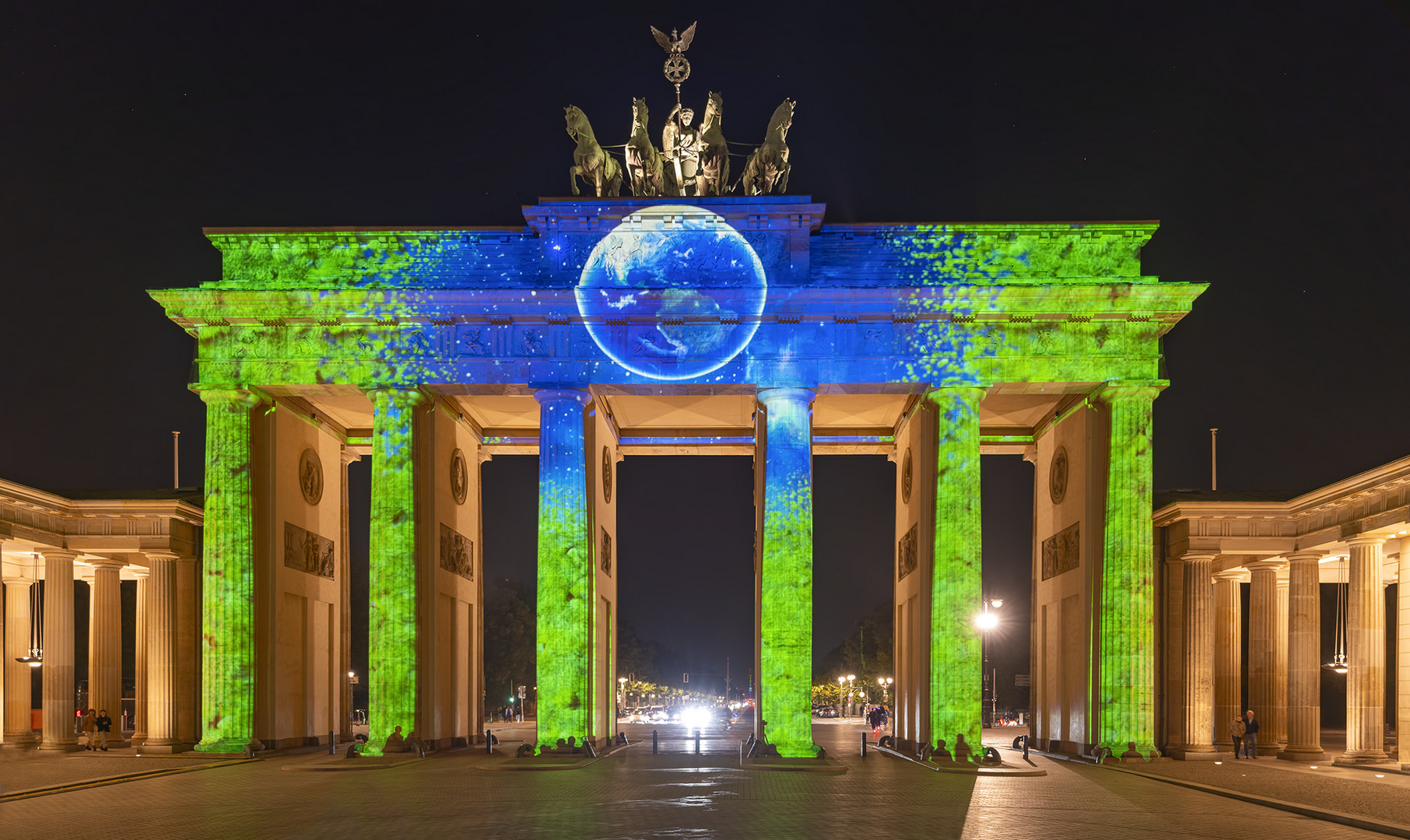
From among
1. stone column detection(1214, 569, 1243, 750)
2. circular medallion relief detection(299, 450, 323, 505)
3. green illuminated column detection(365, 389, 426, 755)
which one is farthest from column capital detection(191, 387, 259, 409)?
stone column detection(1214, 569, 1243, 750)

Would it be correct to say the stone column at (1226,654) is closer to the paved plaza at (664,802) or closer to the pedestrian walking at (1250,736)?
the pedestrian walking at (1250,736)

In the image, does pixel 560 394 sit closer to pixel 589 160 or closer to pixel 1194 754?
pixel 589 160

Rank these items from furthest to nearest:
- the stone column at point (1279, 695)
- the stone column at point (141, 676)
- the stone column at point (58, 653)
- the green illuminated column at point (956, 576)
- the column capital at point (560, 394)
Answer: the stone column at point (1279, 695) < the stone column at point (58, 653) < the stone column at point (141, 676) < the column capital at point (560, 394) < the green illuminated column at point (956, 576)

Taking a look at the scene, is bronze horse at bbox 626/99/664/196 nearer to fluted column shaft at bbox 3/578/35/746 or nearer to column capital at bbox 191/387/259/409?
column capital at bbox 191/387/259/409

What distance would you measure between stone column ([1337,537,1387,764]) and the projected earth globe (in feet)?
56.8

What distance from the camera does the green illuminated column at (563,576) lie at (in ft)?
105

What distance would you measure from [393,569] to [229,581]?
4.50 metres

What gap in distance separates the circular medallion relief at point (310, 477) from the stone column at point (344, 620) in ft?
9.04

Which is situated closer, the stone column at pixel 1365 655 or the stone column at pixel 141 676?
the stone column at pixel 1365 655

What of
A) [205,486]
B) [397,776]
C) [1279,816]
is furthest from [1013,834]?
[205,486]

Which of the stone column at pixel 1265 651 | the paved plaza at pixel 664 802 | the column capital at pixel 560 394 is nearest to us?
the paved plaza at pixel 664 802

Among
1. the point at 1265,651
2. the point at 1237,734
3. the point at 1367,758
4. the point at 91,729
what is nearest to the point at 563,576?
the point at 91,729

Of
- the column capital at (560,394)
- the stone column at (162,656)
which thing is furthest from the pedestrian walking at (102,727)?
the column capital at (560,394)

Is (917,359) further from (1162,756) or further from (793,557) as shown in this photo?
(1162,756)
